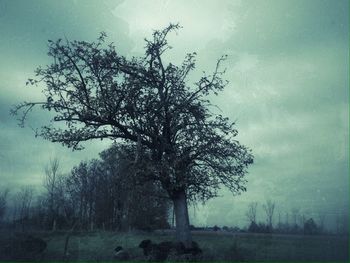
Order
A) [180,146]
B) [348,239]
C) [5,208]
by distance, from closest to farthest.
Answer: [180,146] → [348,239] → [5,208]

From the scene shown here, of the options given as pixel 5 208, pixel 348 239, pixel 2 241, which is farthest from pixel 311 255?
pixel 5 208

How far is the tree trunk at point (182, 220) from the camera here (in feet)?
71.6

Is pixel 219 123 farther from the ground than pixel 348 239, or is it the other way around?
pixel 219 123

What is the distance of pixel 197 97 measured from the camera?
2345 cm

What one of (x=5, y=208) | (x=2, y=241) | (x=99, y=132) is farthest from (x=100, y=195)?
(x=99, y=132)

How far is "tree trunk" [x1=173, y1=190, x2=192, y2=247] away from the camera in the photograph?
71.6 ft

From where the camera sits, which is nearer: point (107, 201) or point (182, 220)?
point (182, 220)

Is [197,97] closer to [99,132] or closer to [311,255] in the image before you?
[99,132]

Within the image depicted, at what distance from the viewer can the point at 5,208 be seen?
98688 mm

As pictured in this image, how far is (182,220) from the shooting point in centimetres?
2211

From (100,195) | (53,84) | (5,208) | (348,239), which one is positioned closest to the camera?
(53,84)

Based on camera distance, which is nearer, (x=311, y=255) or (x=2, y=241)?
(x=311, y=255)

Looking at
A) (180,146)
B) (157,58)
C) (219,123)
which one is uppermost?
(157,58)

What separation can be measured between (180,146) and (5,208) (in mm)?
92671
